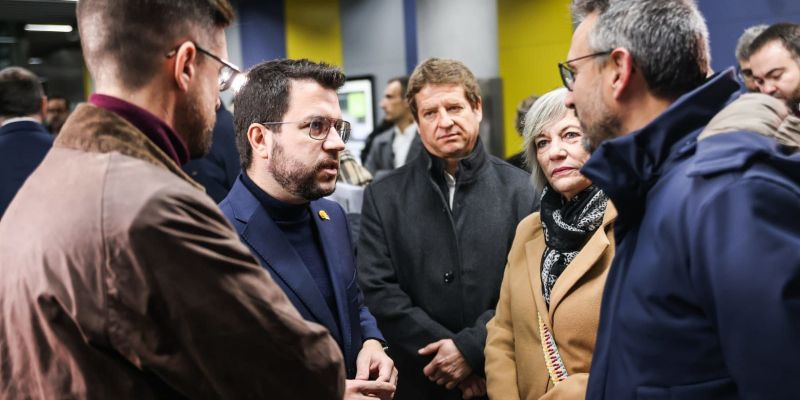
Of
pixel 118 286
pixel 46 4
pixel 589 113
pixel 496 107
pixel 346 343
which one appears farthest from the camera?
→ pixel 46 4

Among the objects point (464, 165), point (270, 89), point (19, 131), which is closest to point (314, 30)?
point (19, 131)

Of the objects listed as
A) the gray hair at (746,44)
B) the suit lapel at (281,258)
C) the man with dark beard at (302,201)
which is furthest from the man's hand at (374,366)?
the gray hair at (746,44)

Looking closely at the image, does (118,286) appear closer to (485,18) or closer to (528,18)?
(485,18)

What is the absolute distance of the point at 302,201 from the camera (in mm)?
2244

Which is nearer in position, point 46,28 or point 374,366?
point 374,366

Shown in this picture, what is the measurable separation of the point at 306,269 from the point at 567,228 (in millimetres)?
774

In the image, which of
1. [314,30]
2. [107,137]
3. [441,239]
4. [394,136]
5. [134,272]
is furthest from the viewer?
[314,30]

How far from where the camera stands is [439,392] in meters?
2.87

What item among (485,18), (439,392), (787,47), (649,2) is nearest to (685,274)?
(649,2)

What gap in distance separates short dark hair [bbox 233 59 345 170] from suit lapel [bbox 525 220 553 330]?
0.80m

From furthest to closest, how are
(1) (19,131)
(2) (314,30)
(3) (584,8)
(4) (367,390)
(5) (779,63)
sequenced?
(2) (314,30) → (1) (19,131) → (5) (779,63) → (4) (367,390) → (3) (584,8)

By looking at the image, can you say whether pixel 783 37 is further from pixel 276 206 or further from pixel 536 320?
pixel 276 206

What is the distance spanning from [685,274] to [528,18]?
8.02 m

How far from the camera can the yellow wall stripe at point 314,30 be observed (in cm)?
1110
